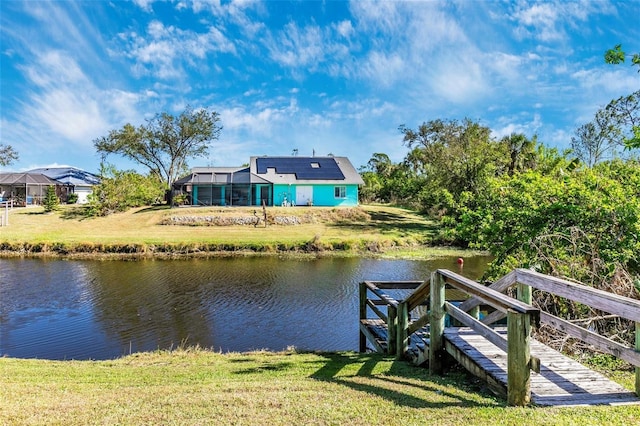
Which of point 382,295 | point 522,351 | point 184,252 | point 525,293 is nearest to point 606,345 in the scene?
point 522,351

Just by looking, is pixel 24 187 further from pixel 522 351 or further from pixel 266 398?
pixel 522 351

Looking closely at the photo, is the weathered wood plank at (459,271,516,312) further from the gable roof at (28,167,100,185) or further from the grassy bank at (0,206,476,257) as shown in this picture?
the gable roof at (28,167,100,185)

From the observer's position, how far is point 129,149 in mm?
51750

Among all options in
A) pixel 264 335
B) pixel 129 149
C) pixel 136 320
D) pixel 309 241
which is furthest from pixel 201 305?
pixel 129 149

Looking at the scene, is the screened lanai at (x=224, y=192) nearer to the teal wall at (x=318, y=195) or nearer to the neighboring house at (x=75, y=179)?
the teal wall at (x=318, y=195)

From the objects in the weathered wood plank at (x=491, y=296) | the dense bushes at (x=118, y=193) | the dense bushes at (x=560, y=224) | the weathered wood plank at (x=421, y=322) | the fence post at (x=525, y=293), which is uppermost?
the dense bushes at (x=118, y=193)

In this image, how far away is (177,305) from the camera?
1436cm

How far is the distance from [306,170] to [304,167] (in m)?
0.82

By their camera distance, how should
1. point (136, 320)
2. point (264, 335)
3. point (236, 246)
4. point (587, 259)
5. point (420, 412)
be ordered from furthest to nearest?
point (236, 246) → point (136, 320) → point (264, 335) → point (587, 259) → point (420, 412)

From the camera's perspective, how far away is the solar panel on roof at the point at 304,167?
42.7m

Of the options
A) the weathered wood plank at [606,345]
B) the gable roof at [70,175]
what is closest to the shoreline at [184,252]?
the weathered wood plank at [606,345]

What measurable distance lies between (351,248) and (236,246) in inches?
287

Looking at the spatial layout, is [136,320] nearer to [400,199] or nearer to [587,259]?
[587,259]

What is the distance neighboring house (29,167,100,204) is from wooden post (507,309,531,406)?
169 feet
